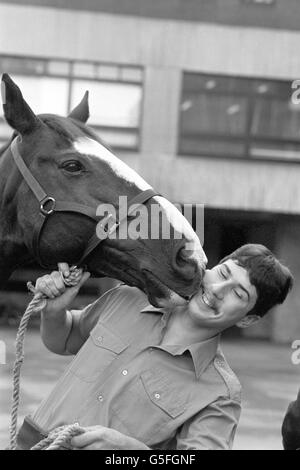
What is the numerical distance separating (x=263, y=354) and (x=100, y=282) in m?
3.53

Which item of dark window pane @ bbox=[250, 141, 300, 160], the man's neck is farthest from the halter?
dark window pane @ bbox=[250, 141, 300, 160]

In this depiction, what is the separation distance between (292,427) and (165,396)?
717mm

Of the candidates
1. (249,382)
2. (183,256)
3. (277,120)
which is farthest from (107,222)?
(277,120)

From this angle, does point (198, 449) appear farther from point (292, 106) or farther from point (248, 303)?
point (292, 106)

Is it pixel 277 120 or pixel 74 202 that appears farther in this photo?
pixel 277 120

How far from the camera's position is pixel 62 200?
2.24 m

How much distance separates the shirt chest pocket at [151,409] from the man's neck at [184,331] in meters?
0.14

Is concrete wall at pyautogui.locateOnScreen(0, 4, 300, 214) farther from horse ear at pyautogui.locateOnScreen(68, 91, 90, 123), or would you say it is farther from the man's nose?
the man's nose

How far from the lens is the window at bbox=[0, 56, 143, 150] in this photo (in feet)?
44.7

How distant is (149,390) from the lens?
2.06m

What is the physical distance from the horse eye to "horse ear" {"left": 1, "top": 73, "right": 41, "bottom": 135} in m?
0.18

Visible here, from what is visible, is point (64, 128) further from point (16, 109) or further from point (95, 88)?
point (95, 88)
